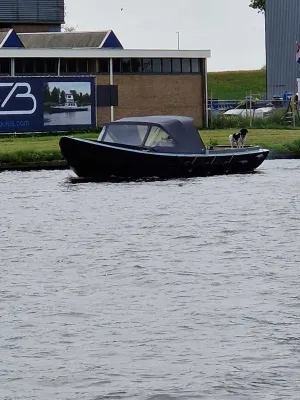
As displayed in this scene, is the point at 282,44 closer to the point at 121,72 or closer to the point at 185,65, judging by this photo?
the point at 185,65

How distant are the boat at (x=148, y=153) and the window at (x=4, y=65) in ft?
83.3

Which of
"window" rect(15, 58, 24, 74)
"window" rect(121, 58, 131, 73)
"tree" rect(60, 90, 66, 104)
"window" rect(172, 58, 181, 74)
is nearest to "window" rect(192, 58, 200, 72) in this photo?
"window" rect(172, 58, 181, 74)

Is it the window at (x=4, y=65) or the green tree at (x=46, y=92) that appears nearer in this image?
the green tree at (x=46, y=92)

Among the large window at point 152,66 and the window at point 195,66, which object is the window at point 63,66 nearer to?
the large window at point 152,66

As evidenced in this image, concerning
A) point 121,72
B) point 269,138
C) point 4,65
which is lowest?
point 269,138

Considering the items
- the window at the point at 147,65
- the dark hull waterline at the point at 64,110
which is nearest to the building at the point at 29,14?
the window at the point at 147,65

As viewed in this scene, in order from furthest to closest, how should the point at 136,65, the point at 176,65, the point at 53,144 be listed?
1. the point at 176,65
2. the point at 136,65
3. the point at 53,144

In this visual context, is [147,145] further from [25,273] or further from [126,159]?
[25,273]

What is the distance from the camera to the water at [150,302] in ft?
52.8

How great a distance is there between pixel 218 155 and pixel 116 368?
108 feet

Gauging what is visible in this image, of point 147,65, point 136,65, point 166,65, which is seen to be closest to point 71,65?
point 136,65

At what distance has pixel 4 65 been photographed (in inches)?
2921

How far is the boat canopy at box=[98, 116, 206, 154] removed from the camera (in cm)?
4878

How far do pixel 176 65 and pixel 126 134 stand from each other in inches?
1229
